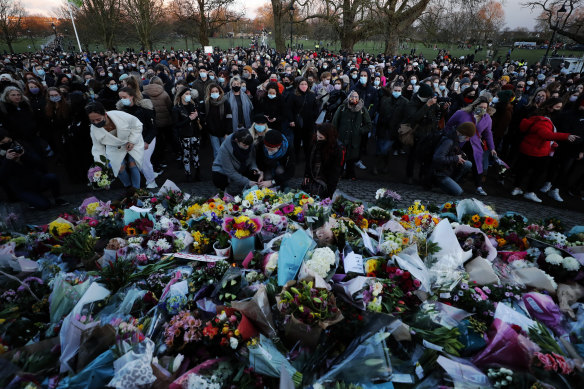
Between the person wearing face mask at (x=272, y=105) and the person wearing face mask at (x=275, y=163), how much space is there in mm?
2709

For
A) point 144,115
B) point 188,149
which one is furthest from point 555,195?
point 144,115

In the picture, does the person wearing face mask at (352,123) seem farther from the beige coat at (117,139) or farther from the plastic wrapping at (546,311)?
the plastic wrapping at (546,311)

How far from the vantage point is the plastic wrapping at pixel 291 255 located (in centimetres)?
228

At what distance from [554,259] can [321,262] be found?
6.88 ft

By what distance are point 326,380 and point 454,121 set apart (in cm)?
546

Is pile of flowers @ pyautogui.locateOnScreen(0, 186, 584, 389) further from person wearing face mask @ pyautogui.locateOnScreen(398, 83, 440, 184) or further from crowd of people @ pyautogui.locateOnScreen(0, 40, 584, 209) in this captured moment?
person wearing face mask @ pyautogui.locateOnScreen(398, 83, 440, 184)

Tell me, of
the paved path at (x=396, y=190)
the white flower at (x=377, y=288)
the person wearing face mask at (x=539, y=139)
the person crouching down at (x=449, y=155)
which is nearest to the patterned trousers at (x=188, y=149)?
the paved path at (x=396, y=190)

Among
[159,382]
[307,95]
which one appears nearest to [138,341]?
[159,382]

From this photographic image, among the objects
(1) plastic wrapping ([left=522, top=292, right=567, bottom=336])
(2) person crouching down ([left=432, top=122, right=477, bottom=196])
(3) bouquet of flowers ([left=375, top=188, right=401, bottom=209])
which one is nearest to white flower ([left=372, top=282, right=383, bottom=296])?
(1) plastic wrapping ([left=522, top=292, right=567, bottom=336])

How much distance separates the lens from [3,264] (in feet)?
8.43

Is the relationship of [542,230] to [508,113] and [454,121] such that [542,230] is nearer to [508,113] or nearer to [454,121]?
[454,121]

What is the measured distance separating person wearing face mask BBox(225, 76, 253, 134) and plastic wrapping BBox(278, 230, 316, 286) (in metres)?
4.83

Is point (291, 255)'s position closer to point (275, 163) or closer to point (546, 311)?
point (546, 311)

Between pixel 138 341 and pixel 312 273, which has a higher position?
pixel 312 273
